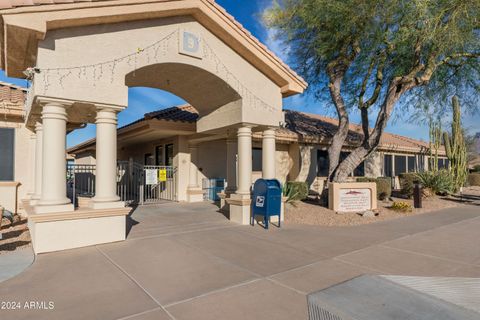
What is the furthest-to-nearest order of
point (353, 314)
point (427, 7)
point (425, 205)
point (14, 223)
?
point (425, 205) → point (427, 7) → point (14, 223) → point (353, 314)

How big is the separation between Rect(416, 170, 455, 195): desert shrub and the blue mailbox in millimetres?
10927

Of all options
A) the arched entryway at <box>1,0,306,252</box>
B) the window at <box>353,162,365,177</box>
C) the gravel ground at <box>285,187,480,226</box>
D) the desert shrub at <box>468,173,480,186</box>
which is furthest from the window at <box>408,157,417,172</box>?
the arched entryway at <box>1,0,306,252</box>

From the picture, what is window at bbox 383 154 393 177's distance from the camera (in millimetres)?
21422

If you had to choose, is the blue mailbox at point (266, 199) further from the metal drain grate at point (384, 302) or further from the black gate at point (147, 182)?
the black gate at point (147, 182)

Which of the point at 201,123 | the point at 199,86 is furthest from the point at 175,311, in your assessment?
the point at 201,123

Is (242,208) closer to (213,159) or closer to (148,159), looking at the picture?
(213,159)

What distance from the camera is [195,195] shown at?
14.2m

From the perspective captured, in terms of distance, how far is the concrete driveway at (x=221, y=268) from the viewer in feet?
11.8

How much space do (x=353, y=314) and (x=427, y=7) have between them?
35.5 feet

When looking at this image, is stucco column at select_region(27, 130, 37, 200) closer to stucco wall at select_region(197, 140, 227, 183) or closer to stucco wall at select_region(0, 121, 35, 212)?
stucco wall at select_region(0, 121, 35, 212)

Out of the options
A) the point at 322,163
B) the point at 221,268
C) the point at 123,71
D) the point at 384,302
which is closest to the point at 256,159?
the point at 322,163

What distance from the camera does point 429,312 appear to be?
342 centimetres

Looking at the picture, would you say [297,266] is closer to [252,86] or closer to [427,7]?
[252,86]

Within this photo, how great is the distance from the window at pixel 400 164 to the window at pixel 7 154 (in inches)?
908
